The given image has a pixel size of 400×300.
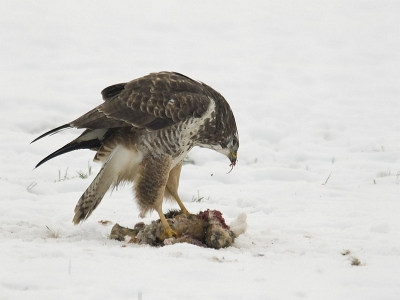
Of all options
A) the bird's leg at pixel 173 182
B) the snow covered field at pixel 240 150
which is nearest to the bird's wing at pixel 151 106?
the bird's leg at pixel 173 182

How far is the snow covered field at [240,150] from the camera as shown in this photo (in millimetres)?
4215

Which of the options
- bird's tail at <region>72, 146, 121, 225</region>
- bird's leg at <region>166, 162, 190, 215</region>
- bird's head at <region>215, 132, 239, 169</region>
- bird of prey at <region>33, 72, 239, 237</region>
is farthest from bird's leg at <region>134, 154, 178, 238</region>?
bird's head at <region>215, 132, 239, 169</region>

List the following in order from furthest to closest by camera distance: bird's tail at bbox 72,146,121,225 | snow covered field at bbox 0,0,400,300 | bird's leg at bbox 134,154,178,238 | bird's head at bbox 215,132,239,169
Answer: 1. bird's head at bbox 215,132,239,169
2. bird's tail at bbox 72,146,121,225
3. bird's leg at bbox 134,154,178,238
4. snow covered field at bbox 0,0,400,300

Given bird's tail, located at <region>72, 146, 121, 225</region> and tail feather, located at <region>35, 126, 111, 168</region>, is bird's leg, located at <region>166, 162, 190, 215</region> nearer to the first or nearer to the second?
bird's tail, located at <region>72, 146, 121, 225</region>

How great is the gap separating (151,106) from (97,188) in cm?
79

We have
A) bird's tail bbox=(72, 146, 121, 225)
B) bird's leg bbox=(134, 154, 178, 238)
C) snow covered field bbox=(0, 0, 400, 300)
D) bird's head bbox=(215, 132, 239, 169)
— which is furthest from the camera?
bird's head bbox=(215, 132, 239, 169)

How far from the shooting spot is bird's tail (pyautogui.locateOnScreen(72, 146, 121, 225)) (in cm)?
558

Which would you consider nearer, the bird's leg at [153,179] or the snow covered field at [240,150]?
the snow covered field at [240,150]

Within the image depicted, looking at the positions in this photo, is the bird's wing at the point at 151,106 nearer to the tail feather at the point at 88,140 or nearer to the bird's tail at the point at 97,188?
the tail feather at the point at 88,140

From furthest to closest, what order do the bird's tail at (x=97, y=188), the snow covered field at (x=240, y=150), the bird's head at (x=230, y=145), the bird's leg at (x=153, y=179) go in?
the bird's head at (x=230, y=145) → the bird's tail at (x=97, y=188) → the bird's leg at (x=153, y=179) → the snow covered field at (x=240, y=150)

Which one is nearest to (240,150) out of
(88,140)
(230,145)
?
(230,145)

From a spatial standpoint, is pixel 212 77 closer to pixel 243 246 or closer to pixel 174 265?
pixel 243 246

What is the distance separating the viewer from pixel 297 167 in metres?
8.23

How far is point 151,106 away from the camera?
546 centimetres
